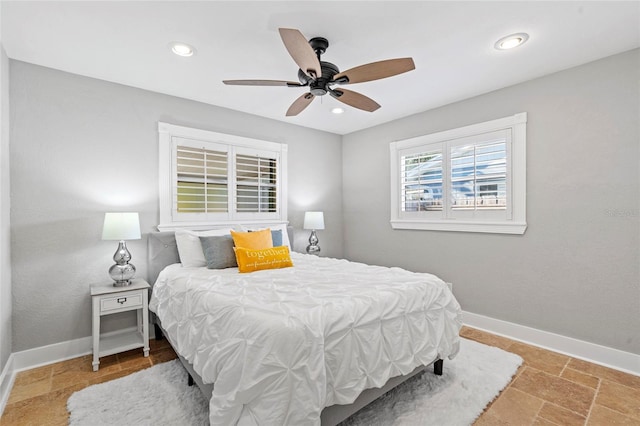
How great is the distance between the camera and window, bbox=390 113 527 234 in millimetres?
3264

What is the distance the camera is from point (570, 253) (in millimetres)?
2914

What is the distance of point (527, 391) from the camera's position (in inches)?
90.1

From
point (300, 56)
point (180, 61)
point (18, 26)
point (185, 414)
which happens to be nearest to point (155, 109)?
point (180, 61)

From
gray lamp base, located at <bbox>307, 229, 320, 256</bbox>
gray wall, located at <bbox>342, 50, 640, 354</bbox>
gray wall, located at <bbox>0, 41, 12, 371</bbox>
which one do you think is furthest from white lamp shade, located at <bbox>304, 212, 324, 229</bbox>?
gray wall, located at <bbox>0, 41, 12, 371</bbox>

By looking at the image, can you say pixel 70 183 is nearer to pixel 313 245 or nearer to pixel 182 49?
pixel 182 49

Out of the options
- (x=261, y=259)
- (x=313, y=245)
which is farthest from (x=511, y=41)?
(x=313, y=245)

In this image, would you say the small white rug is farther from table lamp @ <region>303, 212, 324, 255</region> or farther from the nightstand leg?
table lamp @ <region>303, 212, 324, 255</region>

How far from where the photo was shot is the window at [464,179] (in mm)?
3264

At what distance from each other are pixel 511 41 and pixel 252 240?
2.82 m

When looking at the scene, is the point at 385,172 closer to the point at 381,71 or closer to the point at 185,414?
the point at 381,71

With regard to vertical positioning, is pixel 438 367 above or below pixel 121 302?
below

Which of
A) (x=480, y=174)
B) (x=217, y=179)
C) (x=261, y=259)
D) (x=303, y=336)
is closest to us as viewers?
(x=303, y=336)

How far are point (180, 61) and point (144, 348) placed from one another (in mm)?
2656

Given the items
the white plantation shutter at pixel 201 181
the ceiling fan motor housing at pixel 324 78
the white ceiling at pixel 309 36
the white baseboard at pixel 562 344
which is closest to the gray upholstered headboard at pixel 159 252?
the white plantation shutter at pixel 201 181
